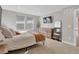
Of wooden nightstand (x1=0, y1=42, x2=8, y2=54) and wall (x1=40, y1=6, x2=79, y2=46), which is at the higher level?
wall (x1=40, y1=6, x2=79, y2=46)

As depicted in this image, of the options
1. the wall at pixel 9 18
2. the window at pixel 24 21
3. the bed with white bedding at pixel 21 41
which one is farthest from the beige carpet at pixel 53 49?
the wall at pixel 9 18

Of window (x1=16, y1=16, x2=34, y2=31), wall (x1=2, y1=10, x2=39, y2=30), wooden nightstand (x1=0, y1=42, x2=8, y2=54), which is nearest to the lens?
wooden nightstand (x1=0, y1=42, x2=8, y2=54)

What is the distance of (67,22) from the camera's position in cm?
261

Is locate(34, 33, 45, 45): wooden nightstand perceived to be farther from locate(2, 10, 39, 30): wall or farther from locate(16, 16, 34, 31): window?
locate(2, 10, 39, 30): wall

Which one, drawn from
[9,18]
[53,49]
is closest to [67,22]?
[53,49]

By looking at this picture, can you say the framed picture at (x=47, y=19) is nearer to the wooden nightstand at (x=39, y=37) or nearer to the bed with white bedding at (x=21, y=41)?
the wooden nightstand at (x=39, y=37)

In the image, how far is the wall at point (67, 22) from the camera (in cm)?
257

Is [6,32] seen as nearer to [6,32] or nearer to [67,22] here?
[6,32]

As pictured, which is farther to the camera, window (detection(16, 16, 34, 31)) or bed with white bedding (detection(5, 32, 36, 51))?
window (detection(16, 16, 34, 31))

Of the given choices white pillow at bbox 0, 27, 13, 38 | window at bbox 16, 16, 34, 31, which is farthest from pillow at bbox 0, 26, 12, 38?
window at bbox 16, 16, 34, 31

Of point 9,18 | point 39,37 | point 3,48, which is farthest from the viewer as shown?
point 39,37

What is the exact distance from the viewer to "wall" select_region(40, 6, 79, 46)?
2.57m

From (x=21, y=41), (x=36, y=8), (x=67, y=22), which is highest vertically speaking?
(x=36, y=8)

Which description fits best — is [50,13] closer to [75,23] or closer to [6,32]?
[75,23]
